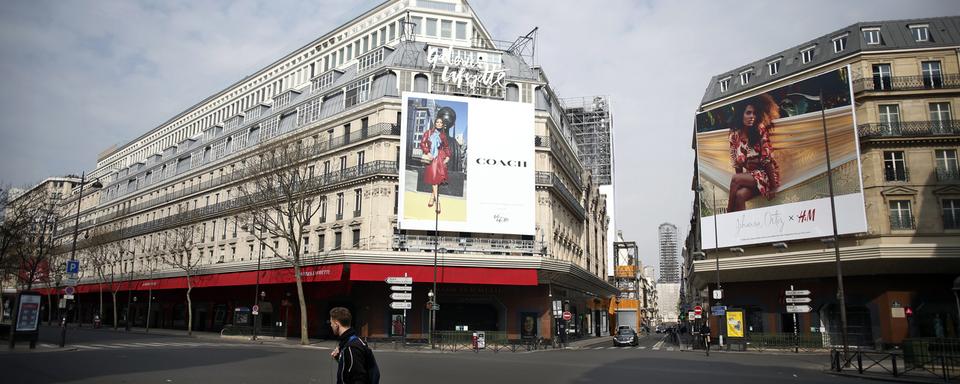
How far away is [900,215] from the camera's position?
37.8 meters

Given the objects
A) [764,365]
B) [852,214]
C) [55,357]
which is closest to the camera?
[55,357]

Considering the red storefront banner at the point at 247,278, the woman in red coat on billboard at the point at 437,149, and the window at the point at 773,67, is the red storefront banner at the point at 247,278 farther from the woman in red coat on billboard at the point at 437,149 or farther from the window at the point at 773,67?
the window at the point at 773,67

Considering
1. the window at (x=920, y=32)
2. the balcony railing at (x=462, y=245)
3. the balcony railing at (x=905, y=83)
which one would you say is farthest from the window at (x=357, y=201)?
the window at (x=920, y=32)

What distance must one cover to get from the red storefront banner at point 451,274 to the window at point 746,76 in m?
23.3

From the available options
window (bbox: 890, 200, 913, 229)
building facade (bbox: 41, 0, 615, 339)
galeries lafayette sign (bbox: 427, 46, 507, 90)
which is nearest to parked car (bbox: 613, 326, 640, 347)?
building facade (bbox: 41, 0, 615, 339)

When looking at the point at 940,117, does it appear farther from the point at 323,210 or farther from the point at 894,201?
the point at 323,210

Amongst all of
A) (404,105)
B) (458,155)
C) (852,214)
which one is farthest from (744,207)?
(404,105)

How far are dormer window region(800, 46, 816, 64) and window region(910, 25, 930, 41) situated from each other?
232 inches

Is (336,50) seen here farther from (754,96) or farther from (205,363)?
(205,363)

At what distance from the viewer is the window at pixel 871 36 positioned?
40938mm

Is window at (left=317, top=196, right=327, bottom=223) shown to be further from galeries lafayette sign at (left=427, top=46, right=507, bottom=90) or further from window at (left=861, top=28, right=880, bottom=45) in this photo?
window at (left=861, top=28, right=880, bottom=45)

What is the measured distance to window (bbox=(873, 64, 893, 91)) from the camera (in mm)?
39625

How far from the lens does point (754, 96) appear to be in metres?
43.9

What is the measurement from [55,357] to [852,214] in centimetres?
4164
